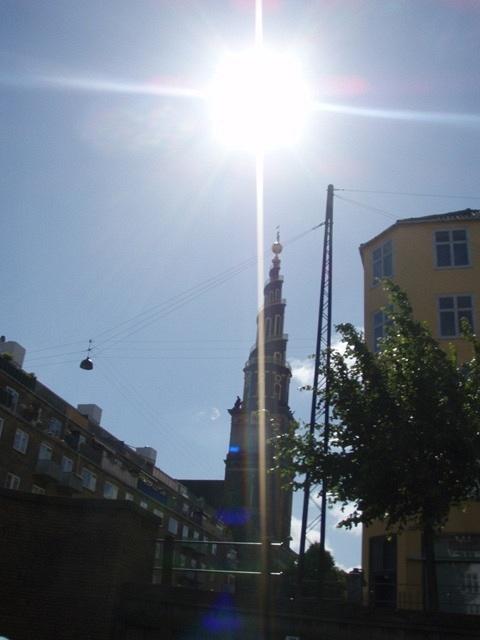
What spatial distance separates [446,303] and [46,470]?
29645 millimetres

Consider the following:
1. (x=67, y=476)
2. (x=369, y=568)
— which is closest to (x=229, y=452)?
(x=67, y=476)

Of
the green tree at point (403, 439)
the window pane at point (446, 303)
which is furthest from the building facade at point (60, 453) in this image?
the green tree at point (403, 439)

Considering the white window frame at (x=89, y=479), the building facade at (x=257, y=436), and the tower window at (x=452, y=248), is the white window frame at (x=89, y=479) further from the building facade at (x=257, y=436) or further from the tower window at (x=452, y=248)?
the building facade at (x=257, y=436)

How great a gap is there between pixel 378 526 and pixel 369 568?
1504 millimetres

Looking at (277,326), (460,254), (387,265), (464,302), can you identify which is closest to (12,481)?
(387,265)

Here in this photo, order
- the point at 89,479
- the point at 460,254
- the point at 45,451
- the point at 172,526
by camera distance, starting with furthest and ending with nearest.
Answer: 1. the point at 172,526
2. the point at 89,479
3. the point at 45,451
4. the point at 460,254

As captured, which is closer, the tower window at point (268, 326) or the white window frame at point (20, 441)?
the white window frame at point (20, 441)

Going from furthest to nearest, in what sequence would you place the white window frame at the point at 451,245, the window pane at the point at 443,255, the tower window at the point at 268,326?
the tower window at the point at 268,326 → the window pane at the point at 443,255 → the white window frame at the point at 451,245

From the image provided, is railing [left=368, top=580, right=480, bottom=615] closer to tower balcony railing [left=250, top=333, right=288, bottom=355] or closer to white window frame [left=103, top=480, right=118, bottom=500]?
white window frame [left=103, top=480, right=118, bottom=500]

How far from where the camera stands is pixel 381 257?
29516 millimetres

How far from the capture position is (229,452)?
91.9 m

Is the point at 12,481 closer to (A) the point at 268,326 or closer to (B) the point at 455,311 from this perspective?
(B) the point at 455,311

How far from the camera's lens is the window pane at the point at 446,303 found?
26756mm

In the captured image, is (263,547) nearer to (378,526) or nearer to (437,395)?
(437,395)
